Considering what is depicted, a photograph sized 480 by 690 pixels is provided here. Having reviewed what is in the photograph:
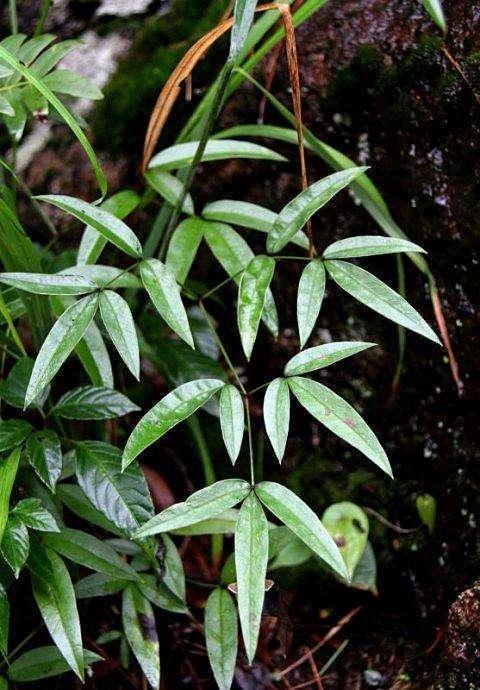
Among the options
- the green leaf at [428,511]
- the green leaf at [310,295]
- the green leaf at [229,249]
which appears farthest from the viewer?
the green leaf at [428,511]

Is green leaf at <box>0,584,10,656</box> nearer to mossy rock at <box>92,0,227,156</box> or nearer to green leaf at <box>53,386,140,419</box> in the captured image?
green leaf at <box>53,386,140,419</box>

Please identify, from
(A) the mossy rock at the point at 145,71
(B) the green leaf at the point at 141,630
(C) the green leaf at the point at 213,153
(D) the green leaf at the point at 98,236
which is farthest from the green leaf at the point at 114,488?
(A) the mossy rock at the point at 145,71

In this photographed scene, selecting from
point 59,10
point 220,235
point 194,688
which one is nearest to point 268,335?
point 220,235

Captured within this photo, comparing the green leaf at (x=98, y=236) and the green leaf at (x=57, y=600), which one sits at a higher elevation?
the green leaf at (x=98, y=236)

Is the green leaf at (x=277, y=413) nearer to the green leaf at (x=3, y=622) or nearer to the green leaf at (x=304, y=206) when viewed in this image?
the green leaf at (x=304, y=206)

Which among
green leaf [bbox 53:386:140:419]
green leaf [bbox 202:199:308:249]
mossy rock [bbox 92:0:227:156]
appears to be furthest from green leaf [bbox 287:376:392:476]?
mossy rock [bbox 92:0:227:156]

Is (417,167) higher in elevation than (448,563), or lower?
higher

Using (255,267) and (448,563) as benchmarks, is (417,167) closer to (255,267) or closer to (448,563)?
(255,267)
